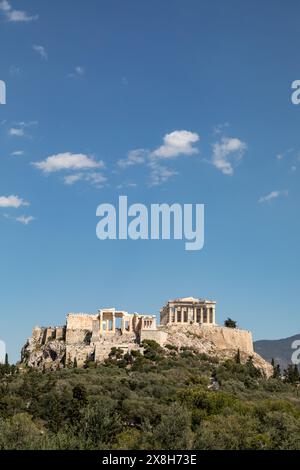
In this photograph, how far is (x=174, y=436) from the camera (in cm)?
3722

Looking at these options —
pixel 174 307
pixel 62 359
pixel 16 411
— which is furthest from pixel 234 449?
pixel 174 307

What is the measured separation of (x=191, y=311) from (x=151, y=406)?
152 feet

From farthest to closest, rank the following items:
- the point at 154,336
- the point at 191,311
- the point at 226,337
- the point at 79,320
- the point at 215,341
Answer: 1. the point at 191,311
2. the point at 226,337
3. the point at 215,341
4. the point at 79,320
5. the point at 154,336

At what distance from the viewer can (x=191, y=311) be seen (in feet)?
323

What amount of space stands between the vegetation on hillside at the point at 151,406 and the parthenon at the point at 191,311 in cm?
1154

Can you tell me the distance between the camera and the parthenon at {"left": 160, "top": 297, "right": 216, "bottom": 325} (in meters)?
98.2

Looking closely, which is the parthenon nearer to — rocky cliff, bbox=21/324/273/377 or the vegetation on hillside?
rocky cliff, bbox=21/324/273/377

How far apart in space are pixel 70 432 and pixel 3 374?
4065 centimetres

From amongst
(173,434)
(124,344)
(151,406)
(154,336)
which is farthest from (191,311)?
(173,434)

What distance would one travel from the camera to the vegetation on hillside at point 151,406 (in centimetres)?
3750

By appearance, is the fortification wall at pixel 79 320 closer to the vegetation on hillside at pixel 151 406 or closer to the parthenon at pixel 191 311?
the vegetation on hillside at pixel 151 406

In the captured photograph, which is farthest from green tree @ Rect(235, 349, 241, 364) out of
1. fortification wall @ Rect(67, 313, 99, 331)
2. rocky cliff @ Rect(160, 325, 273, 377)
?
fortification wall @ Rect(67, 313, 99, 331)

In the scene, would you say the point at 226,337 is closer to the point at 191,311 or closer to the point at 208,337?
the point at 208,337
